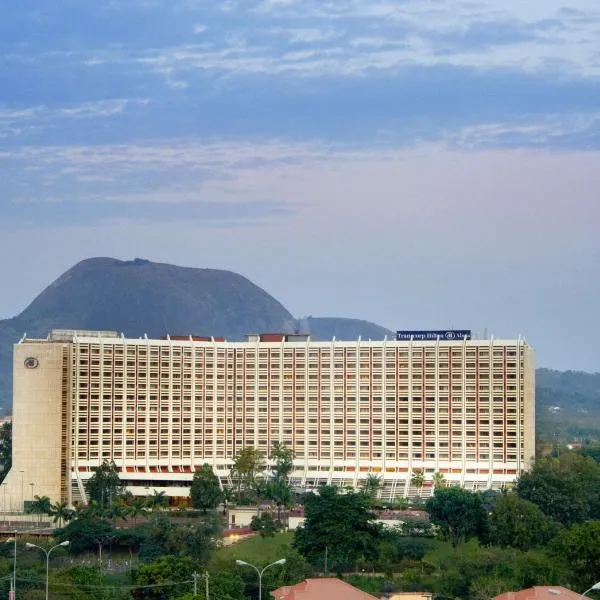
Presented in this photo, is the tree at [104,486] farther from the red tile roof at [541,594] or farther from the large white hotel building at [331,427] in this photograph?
the red tile roof at [541,594]

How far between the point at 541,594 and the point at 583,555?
11.8 metres

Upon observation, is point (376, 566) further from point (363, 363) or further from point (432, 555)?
point (363, 363)

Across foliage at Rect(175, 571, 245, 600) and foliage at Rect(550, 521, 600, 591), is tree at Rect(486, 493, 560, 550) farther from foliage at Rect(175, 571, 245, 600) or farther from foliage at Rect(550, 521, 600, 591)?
foliage at Rect(175, 571, 245, 600)

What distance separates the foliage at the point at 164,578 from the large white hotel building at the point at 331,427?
68794 millimetres

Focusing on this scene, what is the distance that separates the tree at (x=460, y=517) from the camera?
483 ft

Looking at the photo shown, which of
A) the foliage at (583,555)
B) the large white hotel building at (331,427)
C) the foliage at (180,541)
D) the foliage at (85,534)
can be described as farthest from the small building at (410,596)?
the large white hotel building at (331,427)

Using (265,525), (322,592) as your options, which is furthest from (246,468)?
(322,592)

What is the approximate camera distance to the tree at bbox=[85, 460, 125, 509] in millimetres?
180000

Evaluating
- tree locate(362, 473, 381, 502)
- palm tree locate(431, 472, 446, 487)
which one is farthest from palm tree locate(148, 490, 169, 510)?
palm tree locate(431, 472, 446, 487)

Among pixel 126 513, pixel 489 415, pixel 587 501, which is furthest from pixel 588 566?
pixel 489 415

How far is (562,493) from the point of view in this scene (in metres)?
160

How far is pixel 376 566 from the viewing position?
445 ft

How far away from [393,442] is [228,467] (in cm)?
2078

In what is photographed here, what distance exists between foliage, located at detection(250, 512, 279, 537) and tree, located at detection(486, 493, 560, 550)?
73.6 ft
